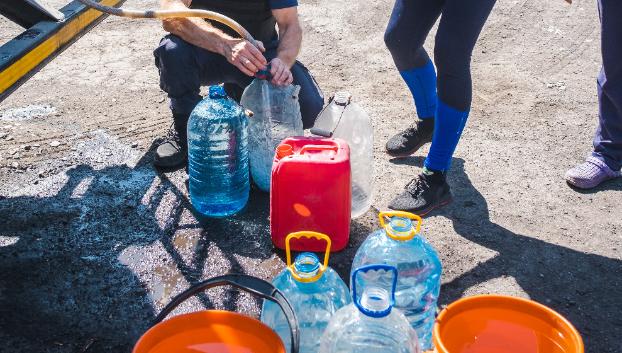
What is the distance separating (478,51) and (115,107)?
3075mm

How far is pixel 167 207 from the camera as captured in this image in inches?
136

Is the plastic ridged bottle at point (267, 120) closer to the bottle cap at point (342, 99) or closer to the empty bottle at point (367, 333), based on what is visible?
the bottle cap at point (342, 99)

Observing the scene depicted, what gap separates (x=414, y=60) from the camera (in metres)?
3.68

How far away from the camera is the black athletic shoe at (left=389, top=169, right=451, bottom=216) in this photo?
343 cm

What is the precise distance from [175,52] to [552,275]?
230 centimetres

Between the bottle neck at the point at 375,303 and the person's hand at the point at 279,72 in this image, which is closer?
the bottle neck at the point at 375,303

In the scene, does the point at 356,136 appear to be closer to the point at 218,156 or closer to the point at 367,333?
the point at 218,156

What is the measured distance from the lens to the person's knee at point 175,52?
359 centimetres

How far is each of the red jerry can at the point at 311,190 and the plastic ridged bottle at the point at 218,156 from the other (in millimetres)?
→ 419

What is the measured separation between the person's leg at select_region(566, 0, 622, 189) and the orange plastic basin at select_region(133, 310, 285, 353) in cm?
253

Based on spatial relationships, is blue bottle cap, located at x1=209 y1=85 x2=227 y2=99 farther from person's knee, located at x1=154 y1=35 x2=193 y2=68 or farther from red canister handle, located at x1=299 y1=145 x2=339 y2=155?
red canister handle, located at x1=299 y1=145 x2=339 y2=155

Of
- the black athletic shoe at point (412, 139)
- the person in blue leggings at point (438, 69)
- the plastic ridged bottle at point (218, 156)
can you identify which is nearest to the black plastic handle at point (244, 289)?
the plastic ridged bottle at point (218, 156)

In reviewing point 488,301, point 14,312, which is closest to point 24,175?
point 14,312

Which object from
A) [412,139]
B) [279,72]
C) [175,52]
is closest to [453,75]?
[412,139]
